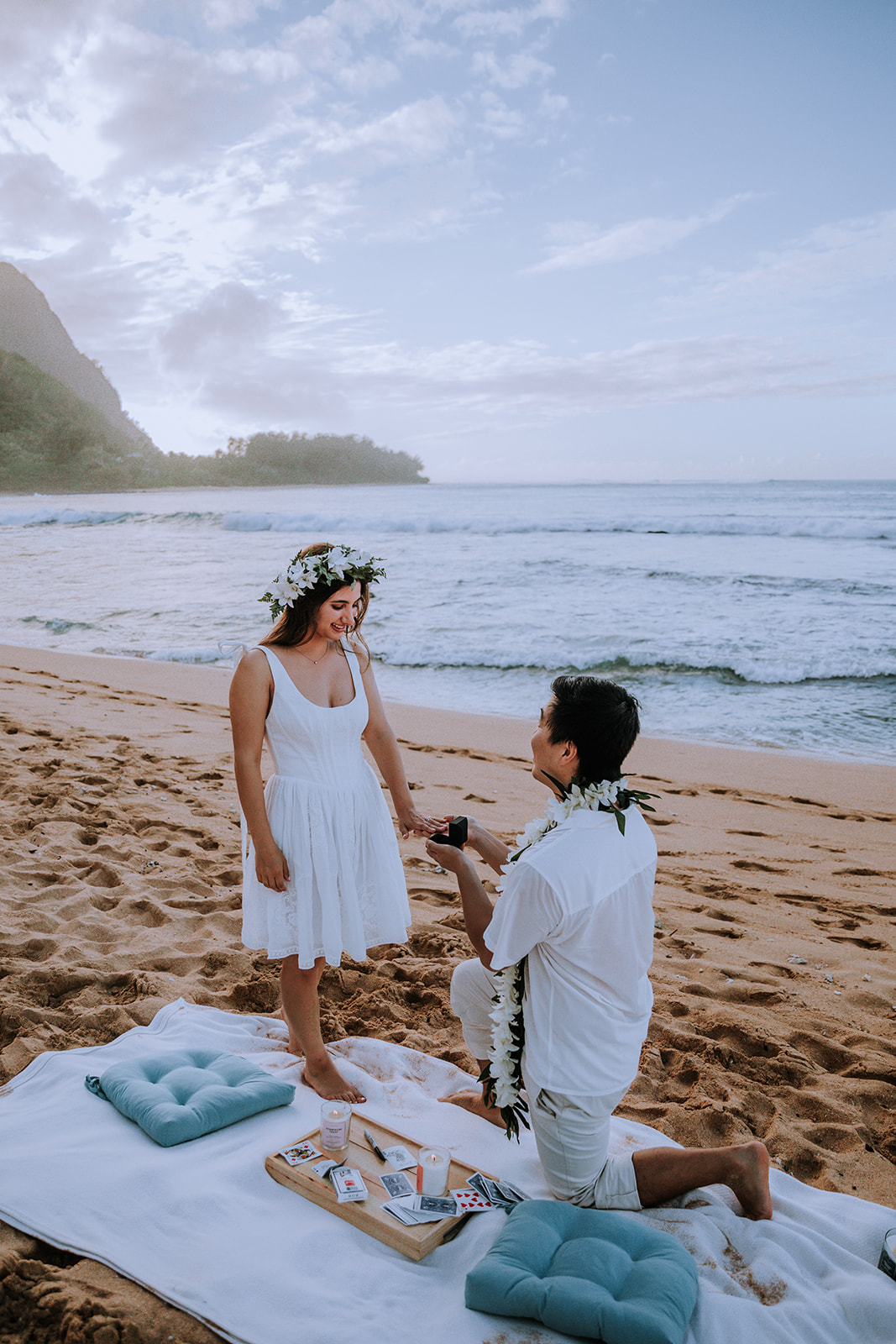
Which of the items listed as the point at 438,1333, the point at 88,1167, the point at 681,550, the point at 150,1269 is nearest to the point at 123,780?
→ the point at 88,1167

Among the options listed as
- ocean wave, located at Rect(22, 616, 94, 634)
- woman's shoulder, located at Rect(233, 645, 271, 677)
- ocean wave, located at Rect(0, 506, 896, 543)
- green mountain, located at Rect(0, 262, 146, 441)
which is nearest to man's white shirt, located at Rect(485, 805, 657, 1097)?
woman's shoulder, located at Rect(233, 645, 271, 677)

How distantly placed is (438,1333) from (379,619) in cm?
1315

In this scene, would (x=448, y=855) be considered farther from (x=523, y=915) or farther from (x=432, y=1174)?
(x=432, y=1174)

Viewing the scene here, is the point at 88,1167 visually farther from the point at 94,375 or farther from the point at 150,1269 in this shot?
the point at 94,375

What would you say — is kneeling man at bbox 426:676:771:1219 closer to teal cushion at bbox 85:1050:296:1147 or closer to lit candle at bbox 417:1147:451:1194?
lit candle at bbox 417:1147:451:1194

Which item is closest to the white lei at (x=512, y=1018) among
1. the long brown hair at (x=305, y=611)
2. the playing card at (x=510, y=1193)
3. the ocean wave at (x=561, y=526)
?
the playing card at (x=510, y=1193)

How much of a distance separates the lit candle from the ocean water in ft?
16.1

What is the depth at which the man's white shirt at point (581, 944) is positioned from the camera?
81.9 inches

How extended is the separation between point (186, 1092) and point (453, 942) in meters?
1.65

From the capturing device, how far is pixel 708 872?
17.0 ft

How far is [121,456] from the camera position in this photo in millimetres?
63812

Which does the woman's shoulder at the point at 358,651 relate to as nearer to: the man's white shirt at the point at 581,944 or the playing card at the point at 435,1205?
the man's white shirt at the point at 581,944

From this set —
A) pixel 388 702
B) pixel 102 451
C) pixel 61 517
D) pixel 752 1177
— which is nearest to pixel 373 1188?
pixel 752 1177

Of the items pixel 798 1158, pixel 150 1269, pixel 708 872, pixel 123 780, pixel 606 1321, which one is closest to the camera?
pixel 606 1321
